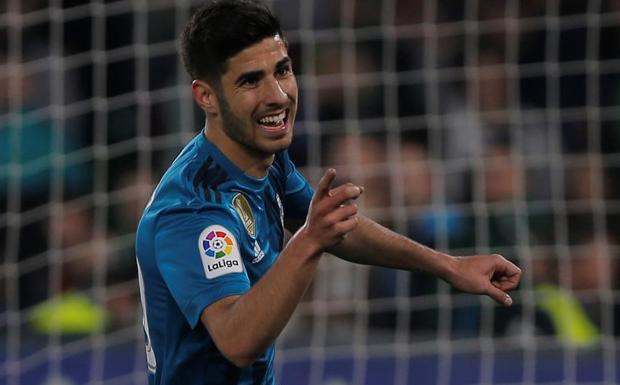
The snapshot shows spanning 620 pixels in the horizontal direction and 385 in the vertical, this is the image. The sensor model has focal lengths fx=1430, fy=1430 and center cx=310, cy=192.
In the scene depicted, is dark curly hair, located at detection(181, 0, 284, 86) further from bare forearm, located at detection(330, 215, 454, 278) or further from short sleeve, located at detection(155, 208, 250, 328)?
bare forearm, located at detection(330, 215, 454, 278)

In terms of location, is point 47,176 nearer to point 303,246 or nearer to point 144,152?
point 144,152

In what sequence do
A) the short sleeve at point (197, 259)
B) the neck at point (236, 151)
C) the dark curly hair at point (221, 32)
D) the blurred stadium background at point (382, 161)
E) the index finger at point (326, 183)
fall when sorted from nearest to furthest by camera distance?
the index finger at point (326, 183), the short sleeve at point (197, 259), the dark curly hair at point (221, 32), the neck at point (236, 151), the blurred stadium background at point (382, 161)

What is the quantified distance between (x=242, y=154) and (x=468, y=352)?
2.78 metres

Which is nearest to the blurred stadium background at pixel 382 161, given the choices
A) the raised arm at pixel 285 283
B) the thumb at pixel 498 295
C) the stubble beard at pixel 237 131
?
the thumb at pixel 498 295

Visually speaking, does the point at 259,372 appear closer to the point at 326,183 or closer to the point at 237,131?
the point at 237,131

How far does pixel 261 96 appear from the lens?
3080 mm

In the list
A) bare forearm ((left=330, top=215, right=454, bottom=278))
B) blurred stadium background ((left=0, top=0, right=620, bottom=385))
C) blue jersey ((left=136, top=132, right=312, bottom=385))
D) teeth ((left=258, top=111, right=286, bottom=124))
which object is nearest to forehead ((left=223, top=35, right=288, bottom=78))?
teeth ((left=258, top=111, right=286, bottom=124))

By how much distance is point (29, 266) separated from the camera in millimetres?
5797

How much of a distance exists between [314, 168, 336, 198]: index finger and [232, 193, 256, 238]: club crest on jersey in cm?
50

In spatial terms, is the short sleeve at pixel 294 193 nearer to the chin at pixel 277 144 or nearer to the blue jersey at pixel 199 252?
the blue jersey at pixel 199 252

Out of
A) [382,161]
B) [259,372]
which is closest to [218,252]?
[259,372]

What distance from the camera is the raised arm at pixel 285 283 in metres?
2.64

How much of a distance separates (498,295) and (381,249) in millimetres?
352

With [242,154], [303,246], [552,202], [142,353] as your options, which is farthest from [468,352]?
[303,246]
